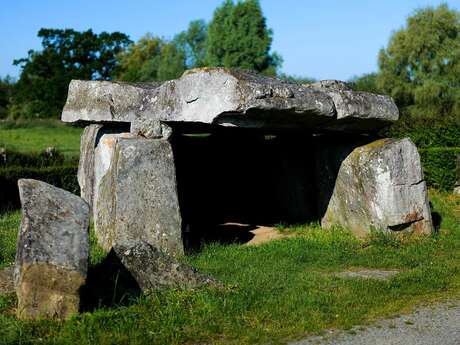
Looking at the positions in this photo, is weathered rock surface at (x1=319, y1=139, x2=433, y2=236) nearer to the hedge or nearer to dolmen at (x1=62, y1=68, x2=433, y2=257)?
dolmen at (x1=62, y1=68, x2=433, y2=257)

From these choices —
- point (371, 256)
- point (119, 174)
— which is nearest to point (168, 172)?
point (119, 174)

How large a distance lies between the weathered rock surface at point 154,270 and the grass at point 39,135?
20086mm

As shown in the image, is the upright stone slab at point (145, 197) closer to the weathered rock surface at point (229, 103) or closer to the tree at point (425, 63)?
the weathered rock surface at point (229, 103)

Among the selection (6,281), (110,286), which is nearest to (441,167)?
(110,286)

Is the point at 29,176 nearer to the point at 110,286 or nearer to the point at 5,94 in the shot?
the point at 110,286

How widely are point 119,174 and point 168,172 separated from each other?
628 millimetres

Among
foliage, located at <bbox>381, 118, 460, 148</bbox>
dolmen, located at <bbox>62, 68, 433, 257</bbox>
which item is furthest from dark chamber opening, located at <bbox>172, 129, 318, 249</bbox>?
foliage, located at <bbox>381, 118, 460, 148</bbox>

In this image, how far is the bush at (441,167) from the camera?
1631cm

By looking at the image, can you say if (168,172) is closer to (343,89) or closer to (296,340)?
(343,89)

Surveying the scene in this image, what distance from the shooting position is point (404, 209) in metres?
10.7

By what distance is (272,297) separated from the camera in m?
7.17

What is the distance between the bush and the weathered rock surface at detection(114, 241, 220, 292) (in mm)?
10347

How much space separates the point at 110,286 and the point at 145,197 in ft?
7.53

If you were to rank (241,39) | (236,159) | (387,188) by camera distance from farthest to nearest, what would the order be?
(241,39) → (236,159) → (387,188)
